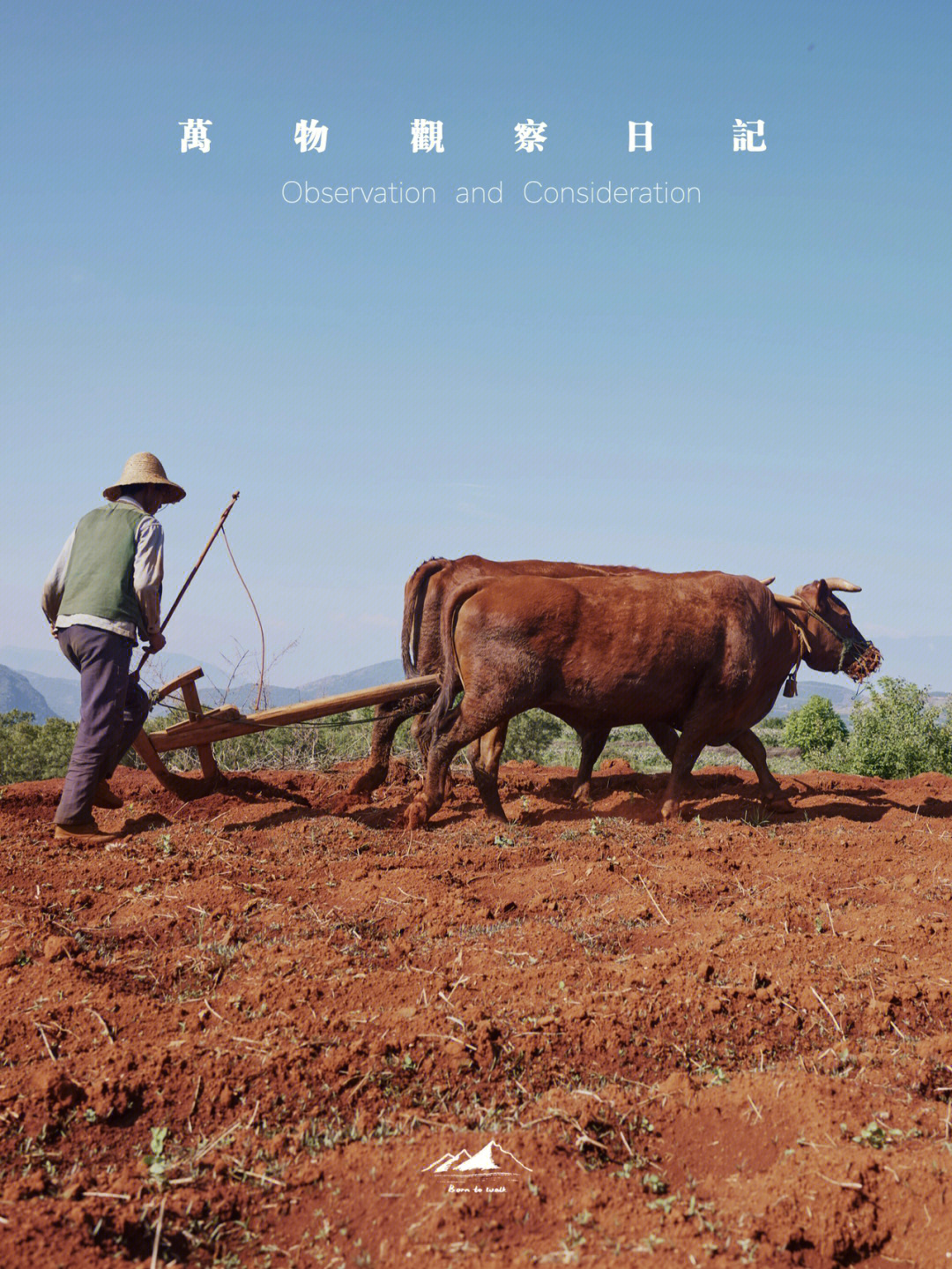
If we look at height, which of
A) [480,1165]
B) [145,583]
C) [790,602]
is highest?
[145,583]

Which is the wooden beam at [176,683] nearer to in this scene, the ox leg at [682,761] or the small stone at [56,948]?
the small stone at [56,948]

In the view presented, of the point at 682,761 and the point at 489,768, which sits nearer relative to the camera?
the point at 489,768

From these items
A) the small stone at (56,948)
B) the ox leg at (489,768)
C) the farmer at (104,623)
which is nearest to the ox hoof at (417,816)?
the ox leg at (489,768)

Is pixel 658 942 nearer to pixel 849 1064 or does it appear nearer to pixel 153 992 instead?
pixel 849 1064

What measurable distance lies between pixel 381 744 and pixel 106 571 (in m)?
3.21

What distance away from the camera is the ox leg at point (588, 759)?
8.98 metres

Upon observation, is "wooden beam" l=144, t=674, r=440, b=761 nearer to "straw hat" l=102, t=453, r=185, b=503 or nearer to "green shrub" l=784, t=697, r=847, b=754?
"straw hat" l=102, t=453, r=185, b=503

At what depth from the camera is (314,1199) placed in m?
2.54

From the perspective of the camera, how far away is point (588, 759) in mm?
9109

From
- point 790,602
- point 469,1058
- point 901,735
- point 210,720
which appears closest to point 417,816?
point 210,720

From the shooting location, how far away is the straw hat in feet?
22.7

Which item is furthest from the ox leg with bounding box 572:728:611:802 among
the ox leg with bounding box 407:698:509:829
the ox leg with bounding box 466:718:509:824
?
the ox leg with bounding box 407:698:509:829

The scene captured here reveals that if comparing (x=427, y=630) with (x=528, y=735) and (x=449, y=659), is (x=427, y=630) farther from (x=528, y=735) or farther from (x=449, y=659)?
(x=528, y=735)

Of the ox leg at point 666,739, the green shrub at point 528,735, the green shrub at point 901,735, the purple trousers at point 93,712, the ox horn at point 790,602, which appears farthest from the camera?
the green shrub at point 528,735
